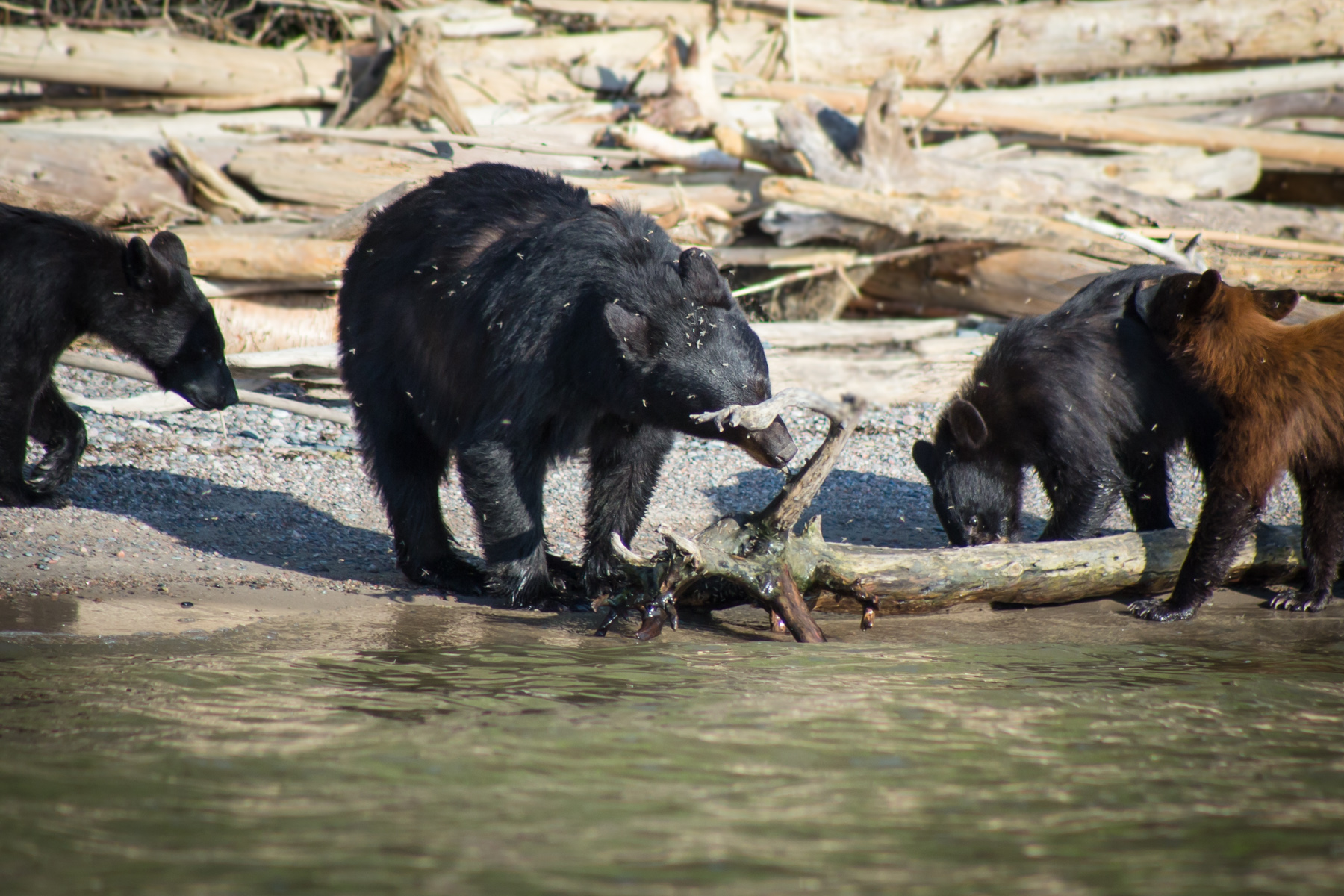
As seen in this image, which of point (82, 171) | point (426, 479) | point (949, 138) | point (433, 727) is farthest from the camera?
point (949, 138)

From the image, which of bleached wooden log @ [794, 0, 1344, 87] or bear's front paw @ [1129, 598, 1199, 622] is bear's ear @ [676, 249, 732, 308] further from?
bleached wooden log @ [794, 0, 1344, 87]

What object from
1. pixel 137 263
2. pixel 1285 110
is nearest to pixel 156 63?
pixel 137 263

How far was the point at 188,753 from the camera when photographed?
3.25 m

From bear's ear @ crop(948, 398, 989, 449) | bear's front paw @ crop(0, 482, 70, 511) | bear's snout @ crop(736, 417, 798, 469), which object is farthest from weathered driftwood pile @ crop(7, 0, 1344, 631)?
bear's snout @ crop(736, 417, 798, 469)

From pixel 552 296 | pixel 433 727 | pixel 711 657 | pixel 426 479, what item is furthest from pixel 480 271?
pixel 433 727

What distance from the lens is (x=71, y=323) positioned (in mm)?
6477

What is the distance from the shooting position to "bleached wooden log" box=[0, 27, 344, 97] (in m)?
10.6

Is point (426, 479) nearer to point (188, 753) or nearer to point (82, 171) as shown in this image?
point (188, 753)

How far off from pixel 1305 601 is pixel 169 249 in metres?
6.38

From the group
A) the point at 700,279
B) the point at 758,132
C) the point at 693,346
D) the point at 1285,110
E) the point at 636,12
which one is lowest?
the point at 693,346

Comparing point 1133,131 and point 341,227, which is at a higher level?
point 1133,131

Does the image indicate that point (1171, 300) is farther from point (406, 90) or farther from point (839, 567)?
point (406, 90)

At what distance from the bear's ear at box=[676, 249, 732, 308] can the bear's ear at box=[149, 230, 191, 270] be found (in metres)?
3.61

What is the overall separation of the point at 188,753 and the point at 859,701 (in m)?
2.04
